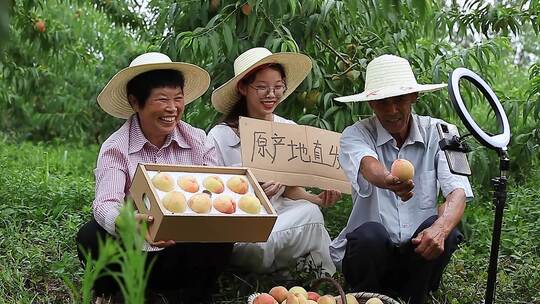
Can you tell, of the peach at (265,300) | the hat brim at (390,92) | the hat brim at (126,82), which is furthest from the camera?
the hat brim at (126,82)

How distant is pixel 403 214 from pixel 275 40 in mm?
995

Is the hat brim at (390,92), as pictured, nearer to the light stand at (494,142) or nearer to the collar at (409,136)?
the collar at (409,136)

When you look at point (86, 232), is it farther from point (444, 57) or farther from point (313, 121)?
point (444, 57)

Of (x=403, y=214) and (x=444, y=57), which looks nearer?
(x=403, y=214)

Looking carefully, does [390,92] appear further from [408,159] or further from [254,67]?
[254,67]

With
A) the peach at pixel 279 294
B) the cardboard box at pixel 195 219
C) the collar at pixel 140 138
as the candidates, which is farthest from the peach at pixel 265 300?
the collar at pixel 140 138

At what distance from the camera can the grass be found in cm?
318

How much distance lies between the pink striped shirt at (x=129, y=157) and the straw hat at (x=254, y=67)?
27cm

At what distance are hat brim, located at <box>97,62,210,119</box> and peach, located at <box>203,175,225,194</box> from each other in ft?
1.66

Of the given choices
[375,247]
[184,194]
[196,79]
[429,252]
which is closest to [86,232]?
[184,194]

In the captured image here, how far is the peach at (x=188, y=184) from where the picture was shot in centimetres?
253

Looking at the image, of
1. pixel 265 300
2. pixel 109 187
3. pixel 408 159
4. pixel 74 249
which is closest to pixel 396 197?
pixel 408 159

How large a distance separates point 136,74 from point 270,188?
633mm

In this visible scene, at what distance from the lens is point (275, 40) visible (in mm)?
3494
